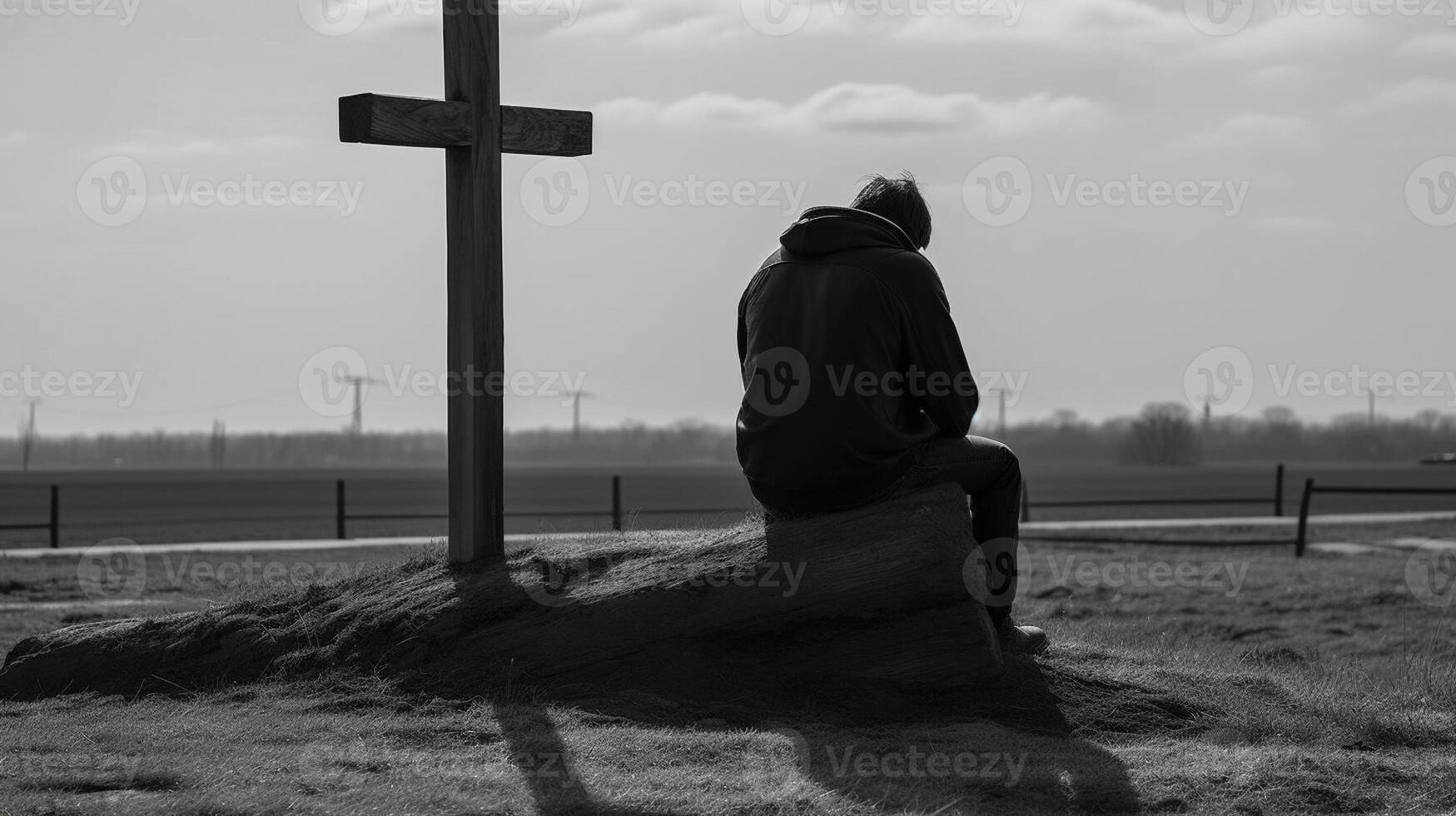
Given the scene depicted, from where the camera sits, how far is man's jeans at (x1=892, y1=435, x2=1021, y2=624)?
5684 mm

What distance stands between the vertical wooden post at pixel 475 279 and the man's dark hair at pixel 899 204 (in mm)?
1772

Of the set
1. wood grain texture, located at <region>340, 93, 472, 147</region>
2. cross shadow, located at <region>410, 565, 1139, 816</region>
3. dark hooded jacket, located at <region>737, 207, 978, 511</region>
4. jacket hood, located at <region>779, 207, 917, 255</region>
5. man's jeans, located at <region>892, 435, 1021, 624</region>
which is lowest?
cross shadow, located at <region>410, 565, 1139, 816</region>

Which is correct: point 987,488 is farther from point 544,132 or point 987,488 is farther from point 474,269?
point 544,132

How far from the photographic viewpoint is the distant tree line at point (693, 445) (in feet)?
399

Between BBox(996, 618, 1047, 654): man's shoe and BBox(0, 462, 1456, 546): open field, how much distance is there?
195 centimetres

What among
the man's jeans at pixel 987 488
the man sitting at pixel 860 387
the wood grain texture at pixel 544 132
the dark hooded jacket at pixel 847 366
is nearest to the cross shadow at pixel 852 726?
the man's jeans at pixel 987 488

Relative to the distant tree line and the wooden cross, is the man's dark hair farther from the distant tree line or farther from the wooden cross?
A: the distant tree line

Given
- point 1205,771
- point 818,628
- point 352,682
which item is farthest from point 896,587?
point 352,682

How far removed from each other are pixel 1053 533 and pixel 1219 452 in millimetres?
119296

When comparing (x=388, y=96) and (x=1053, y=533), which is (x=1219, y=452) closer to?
(x=1053, y=533)

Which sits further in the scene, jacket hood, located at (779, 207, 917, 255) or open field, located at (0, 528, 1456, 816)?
jacket hood, located at (779, 207, 917, 255)

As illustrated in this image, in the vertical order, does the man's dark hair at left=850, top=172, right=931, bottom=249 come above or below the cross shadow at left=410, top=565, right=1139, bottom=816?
above

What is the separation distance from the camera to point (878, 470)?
561 centimetres

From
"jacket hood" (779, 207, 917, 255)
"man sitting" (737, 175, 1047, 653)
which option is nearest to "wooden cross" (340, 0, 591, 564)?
"man sitting" (737, 175, 1047, 653)
